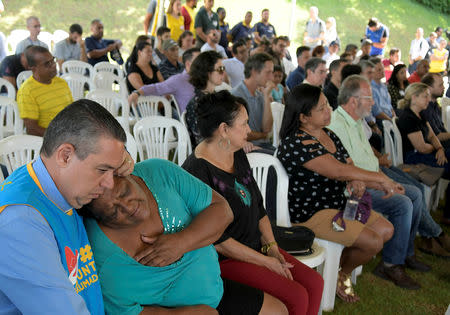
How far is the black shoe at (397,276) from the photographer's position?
3037 mm

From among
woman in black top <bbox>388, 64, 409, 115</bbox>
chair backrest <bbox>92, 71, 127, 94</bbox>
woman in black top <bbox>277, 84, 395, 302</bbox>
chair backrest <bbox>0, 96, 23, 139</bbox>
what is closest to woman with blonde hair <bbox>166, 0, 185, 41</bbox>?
chair backrest <bbox>92, 71, 127, 94</bbox>

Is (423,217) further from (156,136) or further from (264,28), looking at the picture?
(264,28)

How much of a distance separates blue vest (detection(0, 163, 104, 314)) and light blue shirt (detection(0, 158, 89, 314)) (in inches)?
1.4

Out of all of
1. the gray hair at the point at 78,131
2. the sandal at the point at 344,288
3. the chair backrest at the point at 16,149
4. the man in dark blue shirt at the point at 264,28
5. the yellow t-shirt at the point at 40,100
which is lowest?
the sandal at the point at 344,288

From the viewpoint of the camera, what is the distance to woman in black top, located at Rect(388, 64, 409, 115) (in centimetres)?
640

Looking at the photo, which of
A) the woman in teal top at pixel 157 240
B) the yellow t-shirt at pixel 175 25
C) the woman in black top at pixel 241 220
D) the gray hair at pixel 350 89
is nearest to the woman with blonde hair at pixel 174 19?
the yellow t-shirt at pixel 175 25

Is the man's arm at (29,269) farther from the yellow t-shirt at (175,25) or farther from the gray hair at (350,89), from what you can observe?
the yellow t-shirt at (175,25)

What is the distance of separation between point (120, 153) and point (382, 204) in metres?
2.32

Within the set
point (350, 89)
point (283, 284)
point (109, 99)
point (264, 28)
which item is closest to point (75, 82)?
point (109, 99)

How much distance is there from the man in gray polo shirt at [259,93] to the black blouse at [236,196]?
193cm

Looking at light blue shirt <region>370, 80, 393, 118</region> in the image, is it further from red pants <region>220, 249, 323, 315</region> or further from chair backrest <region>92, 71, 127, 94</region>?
red pants <region>220, 249, 323, 315</region>

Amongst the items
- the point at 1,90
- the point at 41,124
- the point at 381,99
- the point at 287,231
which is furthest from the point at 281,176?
the point at 1,90

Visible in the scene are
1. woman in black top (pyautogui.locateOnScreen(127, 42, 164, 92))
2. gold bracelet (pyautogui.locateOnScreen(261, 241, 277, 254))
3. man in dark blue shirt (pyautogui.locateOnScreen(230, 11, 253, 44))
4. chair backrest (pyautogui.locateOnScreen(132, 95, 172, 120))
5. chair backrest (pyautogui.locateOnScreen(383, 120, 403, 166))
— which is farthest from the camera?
man in dark blue shirt (pyautogui.locateOnScreen(230, 11, 253, 44))

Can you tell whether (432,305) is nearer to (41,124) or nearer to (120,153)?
(120,153)
